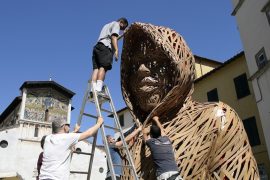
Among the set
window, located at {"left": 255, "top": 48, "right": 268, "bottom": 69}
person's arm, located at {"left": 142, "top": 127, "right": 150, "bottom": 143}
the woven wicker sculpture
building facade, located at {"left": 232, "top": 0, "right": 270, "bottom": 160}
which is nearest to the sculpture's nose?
the woven wicker sculpture

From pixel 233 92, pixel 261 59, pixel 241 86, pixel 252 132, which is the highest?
pixel 261 59

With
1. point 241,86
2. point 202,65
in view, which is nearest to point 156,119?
point 241,86

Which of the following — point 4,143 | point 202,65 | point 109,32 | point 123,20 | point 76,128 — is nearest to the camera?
point 76,128

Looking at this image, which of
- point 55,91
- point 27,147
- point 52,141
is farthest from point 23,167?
point 52,141

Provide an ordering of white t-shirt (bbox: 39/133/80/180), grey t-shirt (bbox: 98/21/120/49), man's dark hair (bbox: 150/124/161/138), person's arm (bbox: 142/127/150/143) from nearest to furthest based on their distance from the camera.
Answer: white t-shirt (bbox: 39/133/80/180), man's dark hair (bbox: 150/124/161/138), person's arm (bbox: 142/127/150/143), grey t-shirt (bbox: 98/21/120/49)

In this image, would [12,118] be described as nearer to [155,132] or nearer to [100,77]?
[100,77]

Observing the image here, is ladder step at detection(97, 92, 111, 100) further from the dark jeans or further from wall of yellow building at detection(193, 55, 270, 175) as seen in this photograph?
wall of yellow building at detection(193, 55, 270, 175)

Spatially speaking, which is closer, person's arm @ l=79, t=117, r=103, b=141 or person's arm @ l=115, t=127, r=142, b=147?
person's arm @ l=79, t=117, r=103, b=141

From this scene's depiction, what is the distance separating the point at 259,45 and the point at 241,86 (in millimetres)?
5117

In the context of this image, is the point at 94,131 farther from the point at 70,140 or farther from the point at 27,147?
the point at 27,147

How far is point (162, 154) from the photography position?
3.17m

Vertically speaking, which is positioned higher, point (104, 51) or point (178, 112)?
point (104, 51)

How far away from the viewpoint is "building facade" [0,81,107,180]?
89.5ft

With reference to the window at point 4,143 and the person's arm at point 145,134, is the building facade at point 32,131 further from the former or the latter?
the person's arm at point 145,134
